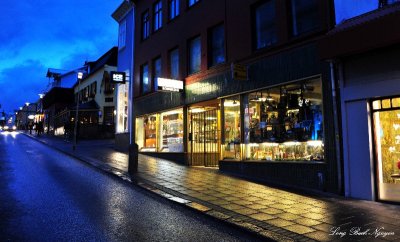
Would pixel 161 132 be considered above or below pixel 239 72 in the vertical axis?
below

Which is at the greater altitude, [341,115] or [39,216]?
[341,115]

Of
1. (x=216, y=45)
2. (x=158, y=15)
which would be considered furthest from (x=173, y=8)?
(x=216, y=45)

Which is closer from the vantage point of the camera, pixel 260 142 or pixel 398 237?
pixel 398 237

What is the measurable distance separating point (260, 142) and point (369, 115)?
12.9 feet

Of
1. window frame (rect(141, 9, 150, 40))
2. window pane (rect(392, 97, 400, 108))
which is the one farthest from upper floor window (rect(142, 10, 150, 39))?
window pane (rect(392, 97, 400, 108))

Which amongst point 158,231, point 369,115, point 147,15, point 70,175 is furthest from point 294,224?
point 147,15

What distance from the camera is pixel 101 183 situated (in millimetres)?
10336

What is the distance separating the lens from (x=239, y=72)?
11844 millimetres

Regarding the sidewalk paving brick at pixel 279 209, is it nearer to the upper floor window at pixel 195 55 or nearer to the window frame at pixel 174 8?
the upper floor window at pixel 195 55

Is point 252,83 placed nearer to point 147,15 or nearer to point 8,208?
point 8,208

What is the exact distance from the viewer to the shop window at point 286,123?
992 cm

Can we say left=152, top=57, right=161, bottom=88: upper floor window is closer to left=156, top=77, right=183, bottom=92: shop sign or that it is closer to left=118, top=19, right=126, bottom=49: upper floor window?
left=156, top=77, right=183, bottom=92: shop sign

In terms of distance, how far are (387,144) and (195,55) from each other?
30.8 feet

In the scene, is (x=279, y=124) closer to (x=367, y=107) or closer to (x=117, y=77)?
(x=367, y=107)
